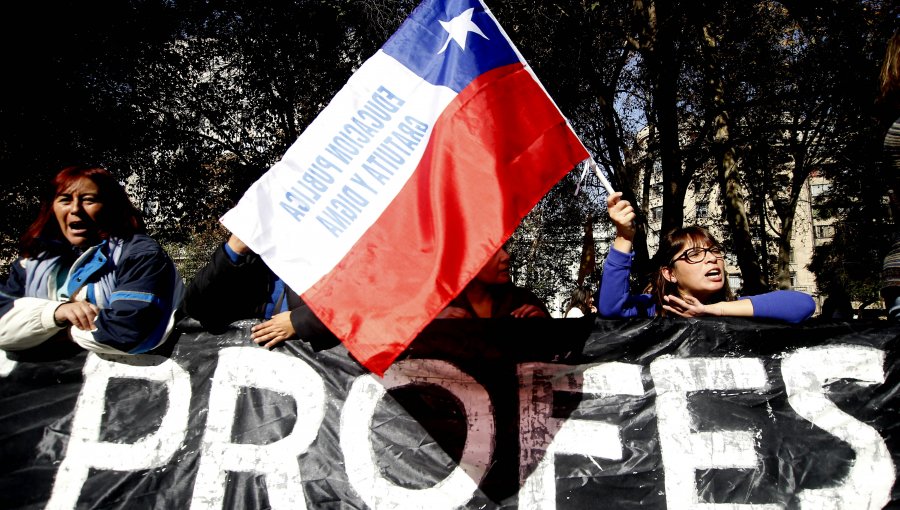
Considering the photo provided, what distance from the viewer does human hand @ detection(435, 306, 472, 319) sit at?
290cm

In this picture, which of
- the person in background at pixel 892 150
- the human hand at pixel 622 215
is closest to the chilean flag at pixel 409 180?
the human hand at pixel 622 215

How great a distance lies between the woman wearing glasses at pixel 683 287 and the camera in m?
2.77

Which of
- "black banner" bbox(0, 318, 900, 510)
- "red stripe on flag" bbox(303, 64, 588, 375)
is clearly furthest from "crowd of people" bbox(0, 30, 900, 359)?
"red stripe on flag" bbox(303, 64, 588, 375)

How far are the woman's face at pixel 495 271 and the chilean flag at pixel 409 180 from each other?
68 centimetres

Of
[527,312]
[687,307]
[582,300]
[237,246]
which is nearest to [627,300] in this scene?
[687,307]

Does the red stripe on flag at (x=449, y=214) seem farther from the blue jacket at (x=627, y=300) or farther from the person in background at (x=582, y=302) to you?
the person in background at (x=582, y=302)

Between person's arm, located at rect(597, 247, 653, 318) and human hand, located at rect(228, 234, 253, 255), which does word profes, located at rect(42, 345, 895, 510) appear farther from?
human hand, located at rect(228, 234, 253, 255)

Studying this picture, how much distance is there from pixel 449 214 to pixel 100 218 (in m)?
1.74

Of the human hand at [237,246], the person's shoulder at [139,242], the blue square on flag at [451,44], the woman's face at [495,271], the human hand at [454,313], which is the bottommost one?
the human hand at [454,313]

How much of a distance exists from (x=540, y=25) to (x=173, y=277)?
7.87 metres

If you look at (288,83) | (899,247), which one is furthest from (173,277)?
(288,83)

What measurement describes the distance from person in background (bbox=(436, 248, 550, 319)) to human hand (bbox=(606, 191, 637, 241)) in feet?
2.08

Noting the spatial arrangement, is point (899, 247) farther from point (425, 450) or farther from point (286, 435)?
point (286, 435)

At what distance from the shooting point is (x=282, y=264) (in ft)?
7.85
